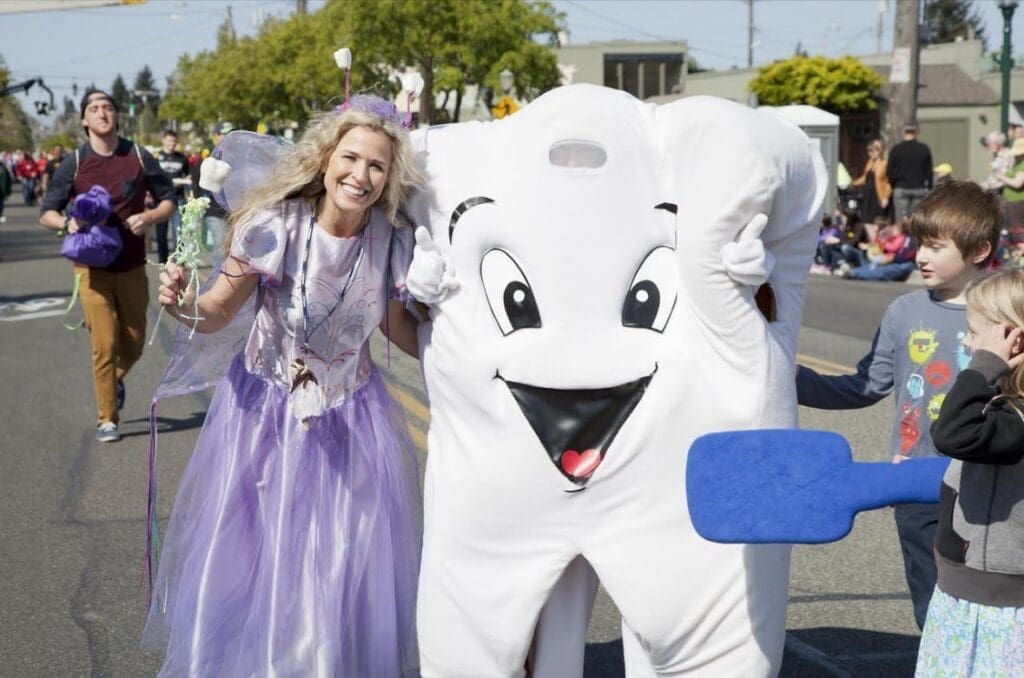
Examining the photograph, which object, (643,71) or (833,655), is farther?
(643,71)

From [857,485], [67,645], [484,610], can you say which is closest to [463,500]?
[484,610]

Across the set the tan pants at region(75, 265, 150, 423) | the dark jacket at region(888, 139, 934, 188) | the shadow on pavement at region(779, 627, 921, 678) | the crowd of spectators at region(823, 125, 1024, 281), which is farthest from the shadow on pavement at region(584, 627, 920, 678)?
the dark jacket at region(888, 139, 934, 188)

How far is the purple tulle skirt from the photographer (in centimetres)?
398

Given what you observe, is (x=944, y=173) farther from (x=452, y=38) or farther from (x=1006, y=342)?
A: (x=452, y=38)

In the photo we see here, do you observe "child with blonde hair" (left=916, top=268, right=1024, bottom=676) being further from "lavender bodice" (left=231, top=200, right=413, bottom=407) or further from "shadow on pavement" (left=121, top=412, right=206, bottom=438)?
"shadow on pavement" (left=121, top=412, right=206, bottom=438)

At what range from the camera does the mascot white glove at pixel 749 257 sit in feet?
10.5

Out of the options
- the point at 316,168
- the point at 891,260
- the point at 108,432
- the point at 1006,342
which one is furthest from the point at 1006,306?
the point at 891,260

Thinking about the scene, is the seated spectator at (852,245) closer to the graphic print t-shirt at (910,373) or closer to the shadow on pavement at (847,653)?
the shadow on pavement at (847,653)

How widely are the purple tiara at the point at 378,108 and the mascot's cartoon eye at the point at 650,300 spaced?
893mm

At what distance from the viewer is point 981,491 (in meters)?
2.95

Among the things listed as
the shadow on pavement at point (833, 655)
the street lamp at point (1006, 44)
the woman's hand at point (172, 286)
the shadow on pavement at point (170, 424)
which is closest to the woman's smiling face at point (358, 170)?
the woman's hand at point (172, 286)

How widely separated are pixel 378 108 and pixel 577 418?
112 cm

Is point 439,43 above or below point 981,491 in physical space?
above

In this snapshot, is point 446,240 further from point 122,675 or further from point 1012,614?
point 122,675
